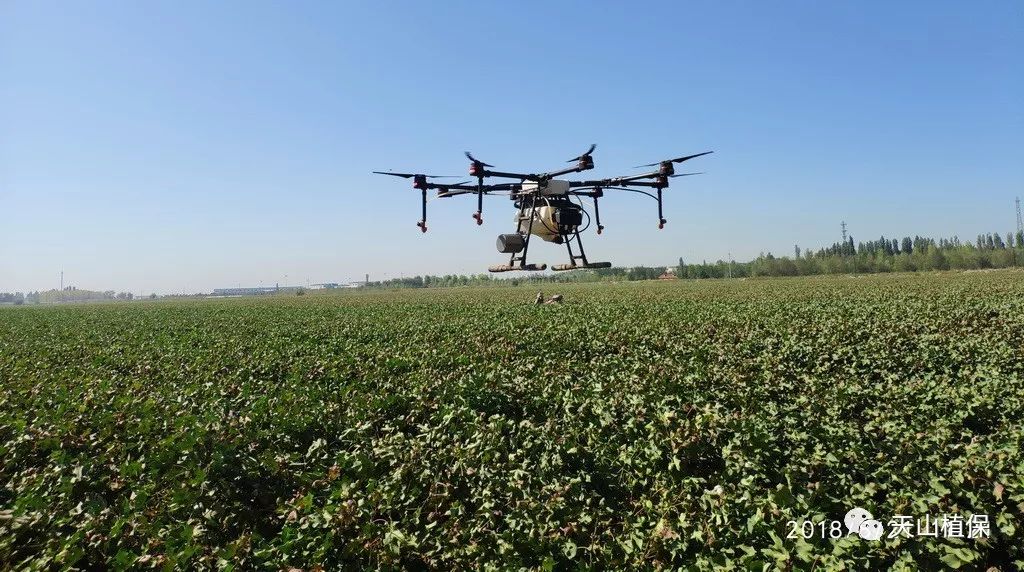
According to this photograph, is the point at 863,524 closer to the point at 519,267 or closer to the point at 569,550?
the point at 569,550

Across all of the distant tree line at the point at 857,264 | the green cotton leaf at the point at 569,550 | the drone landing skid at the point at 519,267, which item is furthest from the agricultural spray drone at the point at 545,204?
the distant tree line at the point at 857,264

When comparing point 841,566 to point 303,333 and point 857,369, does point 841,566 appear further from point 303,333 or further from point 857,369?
point 303,333

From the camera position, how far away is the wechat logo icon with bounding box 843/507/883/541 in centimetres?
470

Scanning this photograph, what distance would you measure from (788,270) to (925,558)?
6599 inches

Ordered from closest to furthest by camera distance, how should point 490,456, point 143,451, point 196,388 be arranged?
point 490,456 → point 143,451 → point 196,388

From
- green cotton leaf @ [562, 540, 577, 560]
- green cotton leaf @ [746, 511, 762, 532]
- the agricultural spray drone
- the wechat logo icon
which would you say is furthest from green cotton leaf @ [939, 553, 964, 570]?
the agricultural spray drone

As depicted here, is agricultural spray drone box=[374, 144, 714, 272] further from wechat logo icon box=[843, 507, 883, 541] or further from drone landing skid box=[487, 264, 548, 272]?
wechat logo icon box=[843, 507, 883, 541]

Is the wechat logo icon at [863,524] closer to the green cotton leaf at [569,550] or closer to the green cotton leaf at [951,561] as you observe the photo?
the green cotton leaf at [951,561]

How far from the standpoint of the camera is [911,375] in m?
12.1

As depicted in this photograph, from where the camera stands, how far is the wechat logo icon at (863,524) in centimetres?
470

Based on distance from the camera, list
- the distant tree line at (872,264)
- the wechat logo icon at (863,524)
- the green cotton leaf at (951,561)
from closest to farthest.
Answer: the green cotton leaf at (951,561) < the wechat logo icon at (863,524) < the distant tree line at (872,264)

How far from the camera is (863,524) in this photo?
482 cm

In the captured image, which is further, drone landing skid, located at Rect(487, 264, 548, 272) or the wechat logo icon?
drone landing skid, located at Rect(487, 264, 548, 272)

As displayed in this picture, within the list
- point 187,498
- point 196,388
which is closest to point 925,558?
point 187,498
